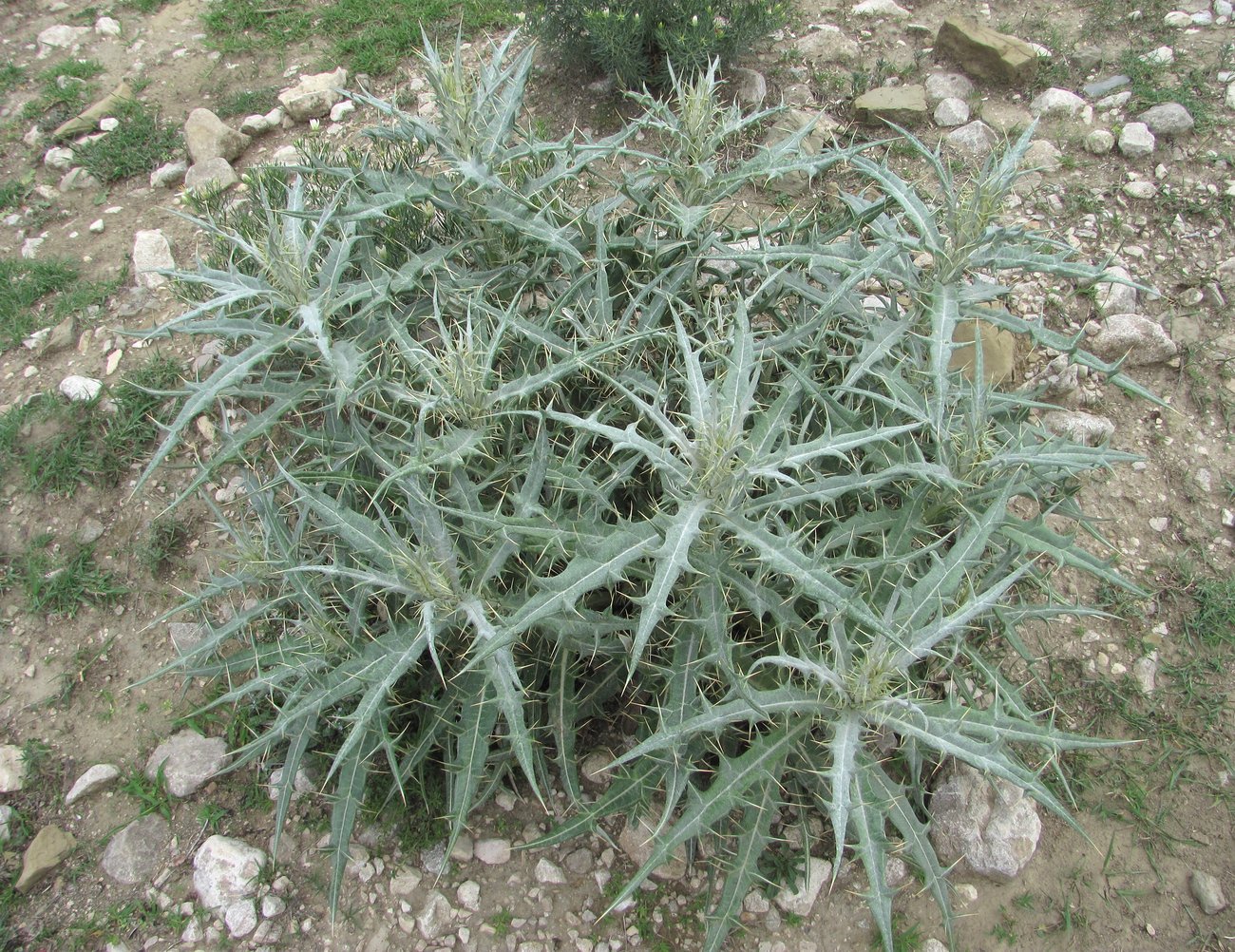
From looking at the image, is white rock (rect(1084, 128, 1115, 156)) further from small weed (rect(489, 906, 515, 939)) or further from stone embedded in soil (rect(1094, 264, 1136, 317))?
small weed (rect(489, 906, 515, 939))

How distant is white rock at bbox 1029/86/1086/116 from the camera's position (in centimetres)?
402

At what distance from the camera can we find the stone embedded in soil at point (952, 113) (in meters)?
4.07

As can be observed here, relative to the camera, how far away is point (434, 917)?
2258mm

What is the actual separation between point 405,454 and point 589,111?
284 cm

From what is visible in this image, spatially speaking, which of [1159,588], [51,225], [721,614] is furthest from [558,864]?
[51,225]

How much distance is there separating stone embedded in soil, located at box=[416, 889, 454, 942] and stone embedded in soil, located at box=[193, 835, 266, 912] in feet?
1.56

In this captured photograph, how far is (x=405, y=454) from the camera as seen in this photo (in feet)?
7.06

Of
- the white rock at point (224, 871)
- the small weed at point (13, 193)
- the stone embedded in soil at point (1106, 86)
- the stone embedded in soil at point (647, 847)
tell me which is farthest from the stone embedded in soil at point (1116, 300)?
the small weed at point (13, 193)

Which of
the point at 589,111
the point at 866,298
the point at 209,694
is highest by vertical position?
the point at 589,111

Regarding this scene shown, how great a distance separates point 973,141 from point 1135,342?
4.24ft

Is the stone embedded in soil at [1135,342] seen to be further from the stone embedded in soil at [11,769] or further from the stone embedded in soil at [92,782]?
the stone embedded in soil at [11,769]

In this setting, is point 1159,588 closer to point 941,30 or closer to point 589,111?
point 941,30

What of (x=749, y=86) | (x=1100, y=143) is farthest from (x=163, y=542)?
(x=1100, y=143)

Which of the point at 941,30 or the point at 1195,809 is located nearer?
the point at 1195,809
